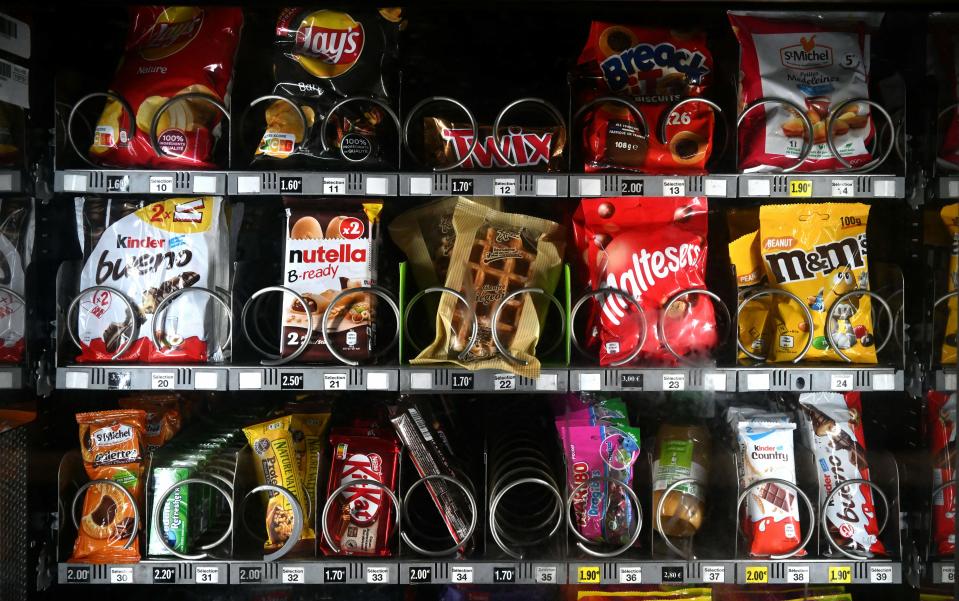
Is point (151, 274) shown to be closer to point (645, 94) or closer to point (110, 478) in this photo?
point (110, 478)

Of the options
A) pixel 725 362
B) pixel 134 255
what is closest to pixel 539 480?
pixel 725 362

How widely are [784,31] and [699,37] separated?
0.17 meters

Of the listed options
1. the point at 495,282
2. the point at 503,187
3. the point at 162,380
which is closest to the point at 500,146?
the point at 503,187

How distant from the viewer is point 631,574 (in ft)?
4.52

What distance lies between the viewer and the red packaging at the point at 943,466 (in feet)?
4.59

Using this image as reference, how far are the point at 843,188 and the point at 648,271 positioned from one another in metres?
0.40

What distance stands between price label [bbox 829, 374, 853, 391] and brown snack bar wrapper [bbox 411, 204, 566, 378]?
583 millimetres

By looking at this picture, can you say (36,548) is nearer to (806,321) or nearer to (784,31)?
(806,321)

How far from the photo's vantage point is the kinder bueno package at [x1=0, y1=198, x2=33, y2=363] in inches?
52.7

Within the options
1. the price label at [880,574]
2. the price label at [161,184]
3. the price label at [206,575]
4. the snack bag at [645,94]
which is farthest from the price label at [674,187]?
the price label at [206,575]

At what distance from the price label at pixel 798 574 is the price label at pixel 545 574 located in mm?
465

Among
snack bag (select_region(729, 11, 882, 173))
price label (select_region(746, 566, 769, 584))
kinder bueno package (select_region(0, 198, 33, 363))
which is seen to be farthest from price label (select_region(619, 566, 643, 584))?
kinder bueno package (select_region(0, 198, 33, 363))

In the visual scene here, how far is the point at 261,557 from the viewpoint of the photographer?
1.40 metres

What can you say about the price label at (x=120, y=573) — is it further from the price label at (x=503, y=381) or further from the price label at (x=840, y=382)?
the price label at (x=840, y=382)
